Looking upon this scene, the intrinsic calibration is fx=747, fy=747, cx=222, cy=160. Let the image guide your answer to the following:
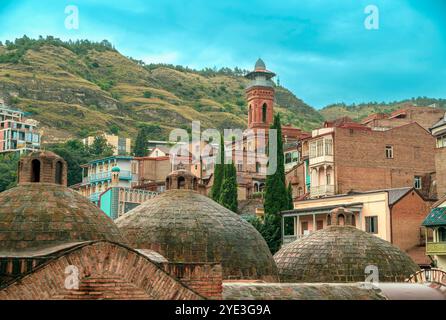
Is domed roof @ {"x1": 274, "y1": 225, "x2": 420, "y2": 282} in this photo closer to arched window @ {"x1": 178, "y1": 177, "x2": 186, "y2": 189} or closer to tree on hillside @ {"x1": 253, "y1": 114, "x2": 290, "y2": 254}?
arched window @ {"x1": 178, "y1": 177, "x2": 186, "y2": 189}

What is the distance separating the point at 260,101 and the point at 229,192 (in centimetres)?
3586

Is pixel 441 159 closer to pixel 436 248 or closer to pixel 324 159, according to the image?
pixel 324 159

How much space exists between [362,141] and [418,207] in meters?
13.1

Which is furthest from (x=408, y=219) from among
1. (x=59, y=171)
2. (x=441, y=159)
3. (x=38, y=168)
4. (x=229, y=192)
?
(x=38, y=168)

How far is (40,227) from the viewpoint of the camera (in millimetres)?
17953

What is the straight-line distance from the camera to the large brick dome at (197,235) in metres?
24.6

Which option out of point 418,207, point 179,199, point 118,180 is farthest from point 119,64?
point 179,199

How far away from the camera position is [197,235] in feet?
81.8

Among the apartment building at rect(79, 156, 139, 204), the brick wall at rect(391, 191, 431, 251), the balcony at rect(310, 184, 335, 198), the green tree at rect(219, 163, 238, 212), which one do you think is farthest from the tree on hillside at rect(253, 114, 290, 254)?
the apartment building at rect(79, 156, 139, 204)

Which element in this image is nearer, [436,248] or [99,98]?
[436,248]

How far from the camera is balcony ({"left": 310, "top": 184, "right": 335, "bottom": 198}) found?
62.1 metres

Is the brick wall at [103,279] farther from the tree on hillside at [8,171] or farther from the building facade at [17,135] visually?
the building facade at [17,135]

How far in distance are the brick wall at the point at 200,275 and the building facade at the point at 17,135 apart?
88319 millimetres

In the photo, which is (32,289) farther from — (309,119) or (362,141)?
(309,119)
